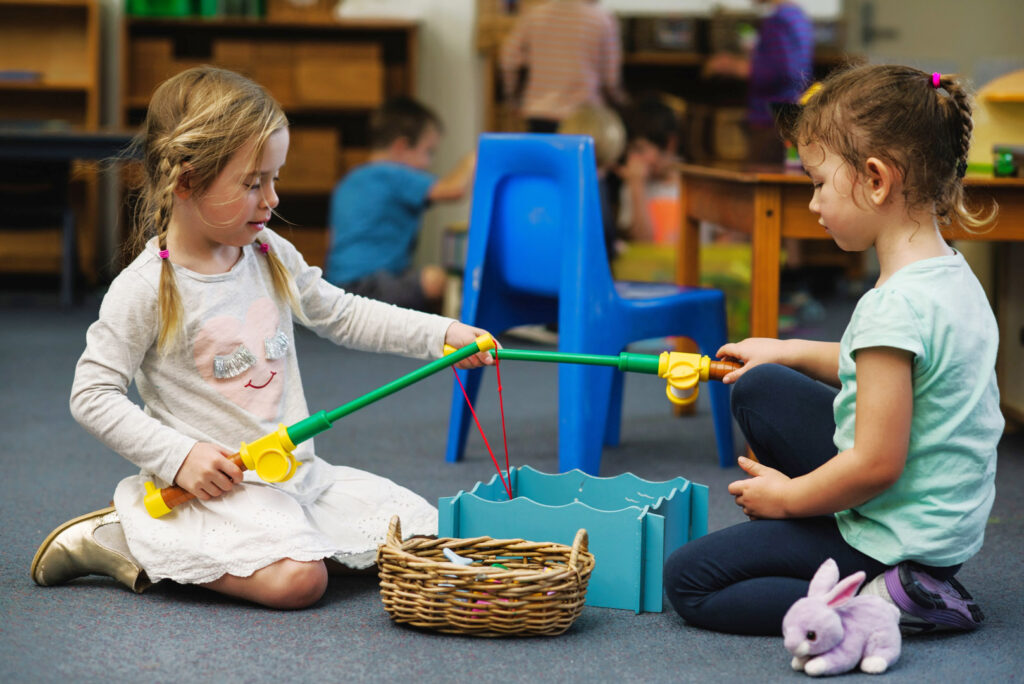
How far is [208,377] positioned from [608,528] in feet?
1.79

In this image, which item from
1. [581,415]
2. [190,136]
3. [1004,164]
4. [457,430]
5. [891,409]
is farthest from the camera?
[457,430]

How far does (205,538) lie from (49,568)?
0.22 m

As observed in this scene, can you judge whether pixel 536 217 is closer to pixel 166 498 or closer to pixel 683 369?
pixel 683 369

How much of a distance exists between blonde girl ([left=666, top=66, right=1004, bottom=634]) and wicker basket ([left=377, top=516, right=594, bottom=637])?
0.14 meters

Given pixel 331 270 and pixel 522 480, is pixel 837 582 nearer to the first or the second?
pixel 522 480

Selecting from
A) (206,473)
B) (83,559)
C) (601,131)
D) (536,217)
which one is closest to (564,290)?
(536,217)

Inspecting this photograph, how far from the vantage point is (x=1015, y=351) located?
8.67ft

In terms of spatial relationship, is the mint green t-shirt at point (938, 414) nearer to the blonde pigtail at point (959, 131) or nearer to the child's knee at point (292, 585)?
the blonde pigtail at point (959, 131)

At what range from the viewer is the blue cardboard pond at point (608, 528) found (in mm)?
1450

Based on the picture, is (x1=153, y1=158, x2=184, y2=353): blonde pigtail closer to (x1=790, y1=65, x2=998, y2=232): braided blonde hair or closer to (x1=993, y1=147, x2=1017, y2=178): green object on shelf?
(x1=790, y1=65, x2=998, y2=232): braided blonde hair

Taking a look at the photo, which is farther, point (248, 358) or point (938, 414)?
point (248, 358)

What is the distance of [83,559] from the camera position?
1517mm

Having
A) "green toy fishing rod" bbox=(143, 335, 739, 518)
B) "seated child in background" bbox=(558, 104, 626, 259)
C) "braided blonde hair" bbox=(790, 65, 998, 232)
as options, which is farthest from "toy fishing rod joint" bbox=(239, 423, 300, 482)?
"seated child in background" bbox=(558, 104, 626, 259)

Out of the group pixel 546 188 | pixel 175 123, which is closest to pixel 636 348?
pixel 546 188
